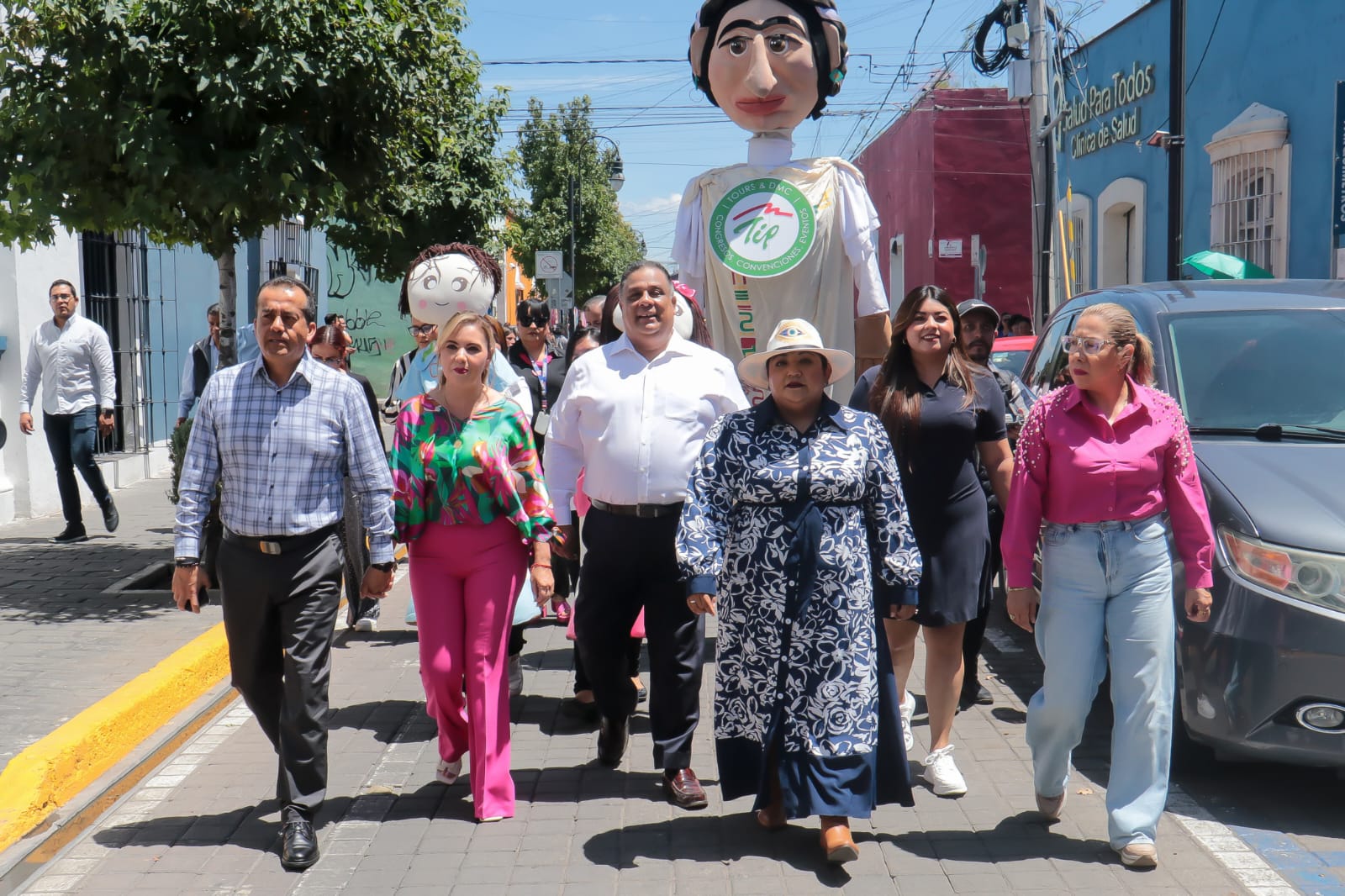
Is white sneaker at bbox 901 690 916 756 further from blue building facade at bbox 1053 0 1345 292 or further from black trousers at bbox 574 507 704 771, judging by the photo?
blue building facade at bbox 1053 0 1345 292

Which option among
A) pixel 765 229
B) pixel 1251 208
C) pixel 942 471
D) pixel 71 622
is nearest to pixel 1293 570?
pixel 942 471

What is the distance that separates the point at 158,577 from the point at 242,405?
4740mm

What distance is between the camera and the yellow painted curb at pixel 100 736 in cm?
499

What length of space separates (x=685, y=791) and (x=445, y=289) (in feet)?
10.5

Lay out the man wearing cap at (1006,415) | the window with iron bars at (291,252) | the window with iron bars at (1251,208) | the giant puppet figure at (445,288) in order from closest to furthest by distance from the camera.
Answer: the man wearing cap at (1006,415)
the giant puppet figure at (445,288)
the window with iron bars at (1251,208)
the window with iron bars at (291,252)

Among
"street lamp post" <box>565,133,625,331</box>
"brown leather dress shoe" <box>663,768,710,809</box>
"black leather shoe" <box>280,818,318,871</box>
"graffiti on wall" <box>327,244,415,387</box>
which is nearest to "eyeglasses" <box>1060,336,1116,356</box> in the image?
"brown leather dress shoe" <box>663,768,710,809</box>

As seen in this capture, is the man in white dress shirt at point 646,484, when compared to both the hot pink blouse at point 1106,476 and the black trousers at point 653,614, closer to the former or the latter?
the black trousers at point 653,614

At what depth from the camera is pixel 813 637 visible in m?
4.46

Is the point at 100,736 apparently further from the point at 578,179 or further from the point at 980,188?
the point at 578,179

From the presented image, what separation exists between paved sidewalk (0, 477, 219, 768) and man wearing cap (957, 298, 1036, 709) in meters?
3.97

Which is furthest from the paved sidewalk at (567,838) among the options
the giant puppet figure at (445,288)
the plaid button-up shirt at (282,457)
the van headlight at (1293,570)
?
the giant puppet figure at (445,288)

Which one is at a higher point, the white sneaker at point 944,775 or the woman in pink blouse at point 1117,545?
the woman in pink blouse at point 1117,545

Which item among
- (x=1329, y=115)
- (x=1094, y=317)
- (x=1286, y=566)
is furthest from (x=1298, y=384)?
(x=1329, y=115)

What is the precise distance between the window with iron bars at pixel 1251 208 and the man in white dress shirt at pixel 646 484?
11.1 m
